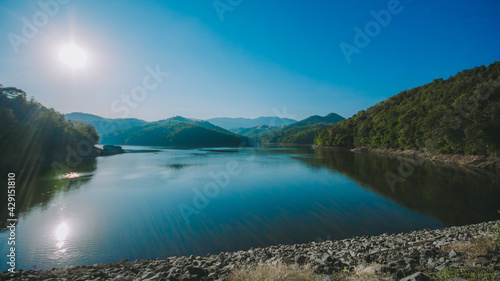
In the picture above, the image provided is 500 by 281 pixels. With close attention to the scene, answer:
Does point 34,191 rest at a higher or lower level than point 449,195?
higher

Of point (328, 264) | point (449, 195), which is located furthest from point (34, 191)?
point (449, 195)

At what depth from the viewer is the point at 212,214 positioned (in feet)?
56.0

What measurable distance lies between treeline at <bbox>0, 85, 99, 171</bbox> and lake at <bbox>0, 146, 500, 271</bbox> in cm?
2073

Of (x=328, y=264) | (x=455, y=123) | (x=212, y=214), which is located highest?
(x=455, y=123)

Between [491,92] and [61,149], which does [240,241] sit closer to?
[491,92]

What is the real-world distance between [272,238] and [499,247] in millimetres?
9031

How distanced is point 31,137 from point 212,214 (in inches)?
2306

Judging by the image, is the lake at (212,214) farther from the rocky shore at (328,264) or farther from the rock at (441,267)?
the rock at (441,267)

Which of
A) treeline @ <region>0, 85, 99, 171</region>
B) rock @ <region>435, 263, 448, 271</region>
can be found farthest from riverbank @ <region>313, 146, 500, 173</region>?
treeline @ <region>0, 85, 99, 171</region>

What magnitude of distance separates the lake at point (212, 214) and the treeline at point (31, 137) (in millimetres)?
20734

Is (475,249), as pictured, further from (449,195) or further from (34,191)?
(34,191)

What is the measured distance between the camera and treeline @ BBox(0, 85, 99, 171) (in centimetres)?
4028

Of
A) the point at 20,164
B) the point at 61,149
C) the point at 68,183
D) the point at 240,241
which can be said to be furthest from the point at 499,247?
the point at 61,149
